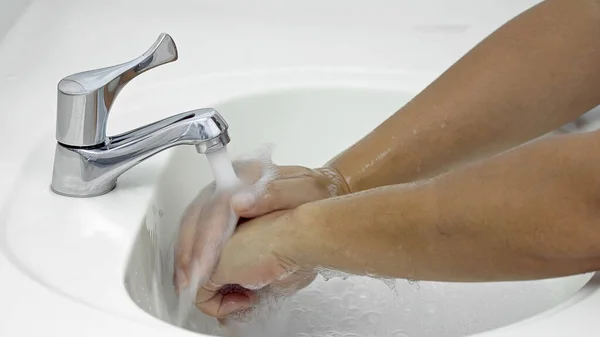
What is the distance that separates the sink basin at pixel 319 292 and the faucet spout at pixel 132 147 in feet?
0.18

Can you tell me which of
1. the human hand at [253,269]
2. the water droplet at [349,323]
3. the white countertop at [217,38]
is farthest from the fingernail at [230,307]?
the white countertop at [217,38]

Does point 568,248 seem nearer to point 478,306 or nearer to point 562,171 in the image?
point 562,171

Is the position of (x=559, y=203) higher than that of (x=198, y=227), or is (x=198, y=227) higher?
(x=559, y=203)

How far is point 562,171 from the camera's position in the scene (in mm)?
578

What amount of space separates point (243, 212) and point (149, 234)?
8 centimetres

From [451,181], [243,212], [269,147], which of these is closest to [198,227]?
[243,212]

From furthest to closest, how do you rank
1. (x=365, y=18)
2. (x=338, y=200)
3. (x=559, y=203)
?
(x=365, y=18) → (x=338, y=200) → (x=559, y=203)

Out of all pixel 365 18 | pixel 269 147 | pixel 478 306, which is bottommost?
pixel 478 306

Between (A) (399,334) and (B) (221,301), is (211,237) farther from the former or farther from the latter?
(A) (399,334)

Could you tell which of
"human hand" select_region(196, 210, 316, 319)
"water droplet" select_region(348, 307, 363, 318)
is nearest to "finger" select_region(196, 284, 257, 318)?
"human hand" select_region(196, 210, 316, 319)

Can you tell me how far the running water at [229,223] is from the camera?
79 cm

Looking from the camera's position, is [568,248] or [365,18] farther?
[365,18]

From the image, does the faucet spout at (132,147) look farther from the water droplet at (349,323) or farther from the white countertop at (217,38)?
the water droplet at (349,323)

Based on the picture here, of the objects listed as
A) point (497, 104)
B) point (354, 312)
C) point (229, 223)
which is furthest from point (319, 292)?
point (497, 104)
